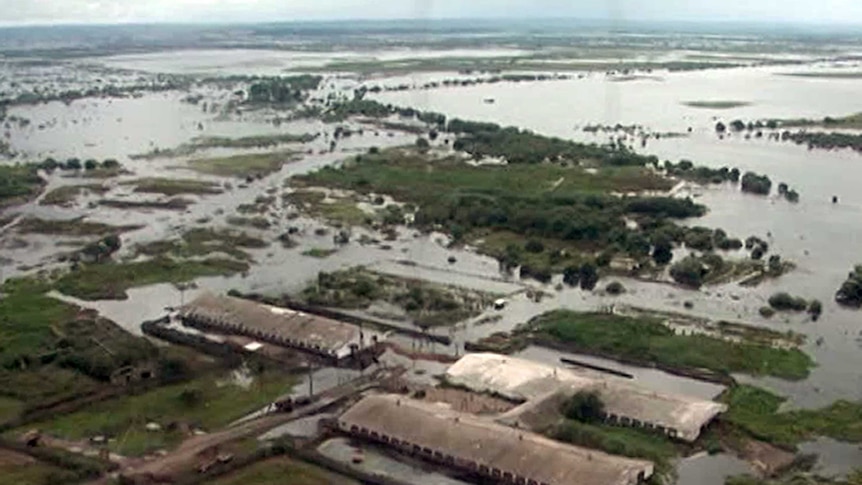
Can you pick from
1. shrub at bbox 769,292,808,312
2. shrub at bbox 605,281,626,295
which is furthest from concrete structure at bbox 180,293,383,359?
shrub at bbox 769,292,808,312

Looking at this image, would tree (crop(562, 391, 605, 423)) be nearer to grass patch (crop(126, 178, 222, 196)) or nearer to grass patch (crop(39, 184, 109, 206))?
grass patch (crop(126, 178, 222, 196))

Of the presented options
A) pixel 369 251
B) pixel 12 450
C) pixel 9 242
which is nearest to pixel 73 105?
pixel 9 242

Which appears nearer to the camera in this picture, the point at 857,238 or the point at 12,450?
the point at 12,450

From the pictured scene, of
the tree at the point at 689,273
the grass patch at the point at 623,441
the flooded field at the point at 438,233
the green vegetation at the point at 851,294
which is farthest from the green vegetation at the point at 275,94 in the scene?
the grass patch at the point at 623,441

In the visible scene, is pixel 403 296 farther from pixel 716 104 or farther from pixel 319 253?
pixel 716 104

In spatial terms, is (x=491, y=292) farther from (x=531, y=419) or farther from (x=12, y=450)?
(x=12, y=450)

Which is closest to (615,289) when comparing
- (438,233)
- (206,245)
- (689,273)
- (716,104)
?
(689,273)
